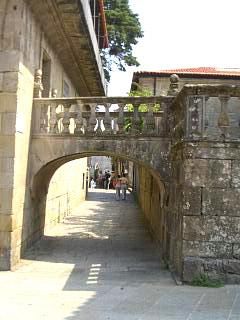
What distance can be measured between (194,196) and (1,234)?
3.35 metres

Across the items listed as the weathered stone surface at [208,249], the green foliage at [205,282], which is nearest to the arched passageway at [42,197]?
the weathered stone surface at [208,249]

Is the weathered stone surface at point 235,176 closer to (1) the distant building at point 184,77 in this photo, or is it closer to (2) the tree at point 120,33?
(1) the distant building at point 184,77

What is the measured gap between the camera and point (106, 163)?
44938 millimetres

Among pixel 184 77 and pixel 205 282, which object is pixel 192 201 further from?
pixel 184 77

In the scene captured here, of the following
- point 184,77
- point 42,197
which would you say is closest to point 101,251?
point 42,197

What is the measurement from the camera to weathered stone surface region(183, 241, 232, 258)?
603cm

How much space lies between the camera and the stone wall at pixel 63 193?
10979 millimetres

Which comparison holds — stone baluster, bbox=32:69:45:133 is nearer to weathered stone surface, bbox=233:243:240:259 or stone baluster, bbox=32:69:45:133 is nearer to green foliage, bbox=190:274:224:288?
green foliage, bbox=190:274:224:288

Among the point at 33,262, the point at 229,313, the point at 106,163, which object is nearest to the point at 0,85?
the point at 33,262

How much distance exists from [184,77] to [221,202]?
16.8 metres

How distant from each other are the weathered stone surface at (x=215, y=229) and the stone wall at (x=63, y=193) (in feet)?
17.0

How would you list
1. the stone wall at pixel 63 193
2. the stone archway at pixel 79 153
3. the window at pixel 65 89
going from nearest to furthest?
1. the stone archway at pixel 79 153
2. the stone wall at pixel 63 193
3. the window at pixel 65 89

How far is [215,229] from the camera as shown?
606cm

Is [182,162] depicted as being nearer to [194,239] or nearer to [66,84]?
[194,239]
